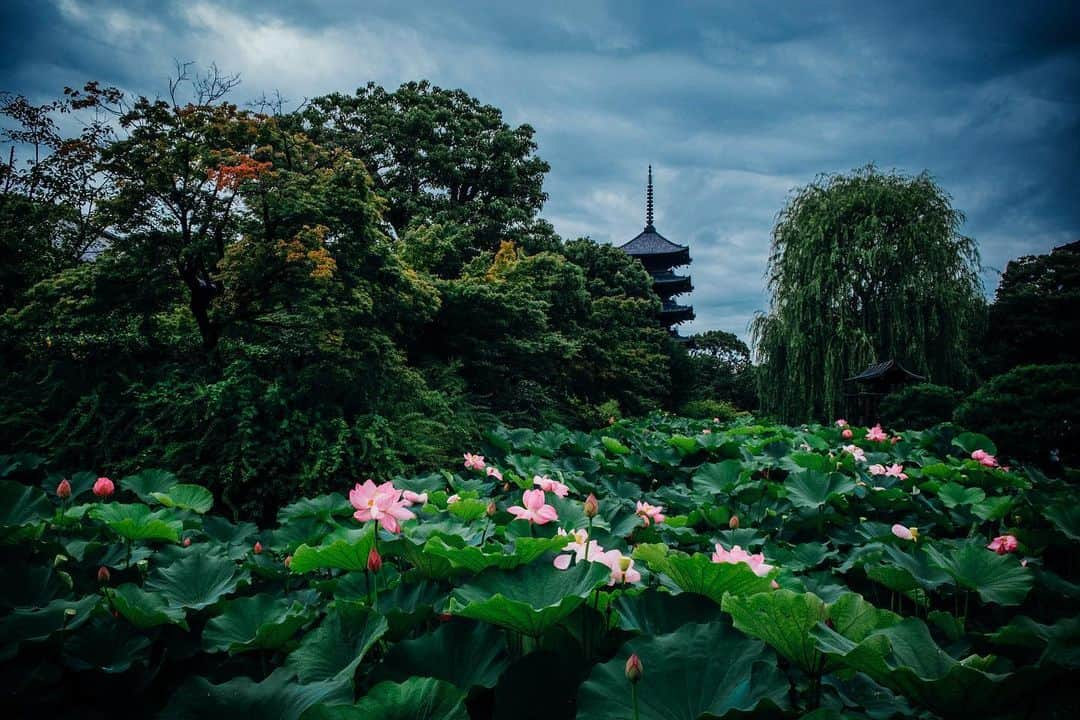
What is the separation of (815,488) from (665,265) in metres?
26.7

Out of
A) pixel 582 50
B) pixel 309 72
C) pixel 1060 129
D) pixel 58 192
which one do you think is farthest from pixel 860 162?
pixel 58 192

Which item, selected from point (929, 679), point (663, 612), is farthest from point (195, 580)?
point (929, 679)

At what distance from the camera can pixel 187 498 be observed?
5.36ft

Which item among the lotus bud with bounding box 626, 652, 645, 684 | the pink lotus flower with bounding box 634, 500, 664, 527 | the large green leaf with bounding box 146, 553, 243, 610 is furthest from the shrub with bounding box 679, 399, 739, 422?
the lotus bud with bounding box 626, 652, 645, 684

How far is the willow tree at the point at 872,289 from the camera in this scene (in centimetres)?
891

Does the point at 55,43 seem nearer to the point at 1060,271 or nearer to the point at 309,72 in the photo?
the point at 309,72

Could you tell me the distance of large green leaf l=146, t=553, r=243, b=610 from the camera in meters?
1.04

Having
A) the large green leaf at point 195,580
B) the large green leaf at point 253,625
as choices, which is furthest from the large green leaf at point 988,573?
the large green leaf at point 195,580

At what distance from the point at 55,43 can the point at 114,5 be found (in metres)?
0.54

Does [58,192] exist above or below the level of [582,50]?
below

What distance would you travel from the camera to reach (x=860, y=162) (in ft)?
32.7

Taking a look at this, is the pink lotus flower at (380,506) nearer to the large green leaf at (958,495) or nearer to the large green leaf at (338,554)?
the large green leaf at (338,554)

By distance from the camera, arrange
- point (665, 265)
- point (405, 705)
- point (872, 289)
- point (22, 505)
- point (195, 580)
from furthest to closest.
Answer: point (665, 265)
point (872, 289)
point (22, 505)
point (195, 580)
point (405, 705)

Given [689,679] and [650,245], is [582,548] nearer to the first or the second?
[689,679]
